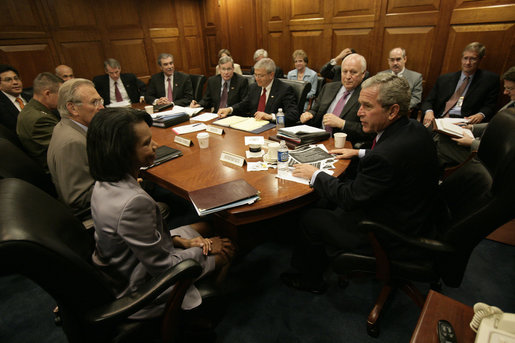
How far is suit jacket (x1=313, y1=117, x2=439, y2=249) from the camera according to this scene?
133 centimetres

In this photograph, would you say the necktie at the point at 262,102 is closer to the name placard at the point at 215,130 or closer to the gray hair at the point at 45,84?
the name placard at the point at 215,130

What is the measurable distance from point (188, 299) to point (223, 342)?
613 mm

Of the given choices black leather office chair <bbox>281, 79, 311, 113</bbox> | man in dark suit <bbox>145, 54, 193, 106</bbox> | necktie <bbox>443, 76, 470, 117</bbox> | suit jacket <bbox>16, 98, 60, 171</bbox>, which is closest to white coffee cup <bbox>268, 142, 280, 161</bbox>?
black leather office chair <bbox>281, 79, 311, 113</bbox>

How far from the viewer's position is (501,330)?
30.7 inches

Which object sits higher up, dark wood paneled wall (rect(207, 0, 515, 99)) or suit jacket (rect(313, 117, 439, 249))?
dark wood paneled wall (rect(207, 0, 515, 99))

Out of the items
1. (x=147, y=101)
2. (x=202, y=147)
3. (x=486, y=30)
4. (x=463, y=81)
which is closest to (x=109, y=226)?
(x=202, y=147)

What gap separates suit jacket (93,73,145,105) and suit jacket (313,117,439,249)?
14.2 ft

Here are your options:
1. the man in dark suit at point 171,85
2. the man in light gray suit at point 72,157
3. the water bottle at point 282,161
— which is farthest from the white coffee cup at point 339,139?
the man in dark suit at point 171,85

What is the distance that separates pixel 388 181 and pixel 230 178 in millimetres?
888

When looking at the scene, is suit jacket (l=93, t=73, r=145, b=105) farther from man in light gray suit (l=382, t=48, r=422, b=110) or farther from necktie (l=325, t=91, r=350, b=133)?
man in light gray suit (l=382, t=48, r=422, b=110)

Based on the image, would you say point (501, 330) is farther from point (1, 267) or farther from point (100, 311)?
point (1, 267)

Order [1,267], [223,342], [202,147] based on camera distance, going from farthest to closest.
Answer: [202,147]
[223,342]
[1,267]

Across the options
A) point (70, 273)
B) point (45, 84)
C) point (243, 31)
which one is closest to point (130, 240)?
point (70, 273)

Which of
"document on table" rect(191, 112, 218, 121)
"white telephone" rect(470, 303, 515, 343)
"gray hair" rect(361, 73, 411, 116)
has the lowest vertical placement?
"white telephone" rect(470, 303, 515, 343)
